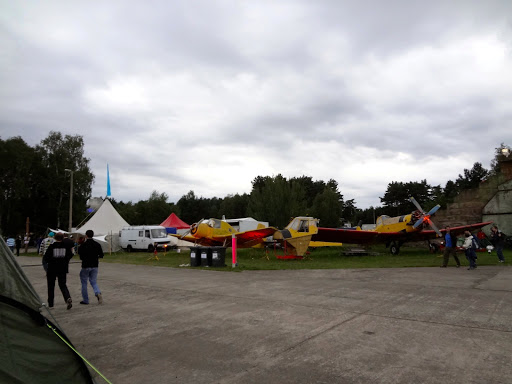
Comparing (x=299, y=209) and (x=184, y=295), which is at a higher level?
(x=299, y=209)

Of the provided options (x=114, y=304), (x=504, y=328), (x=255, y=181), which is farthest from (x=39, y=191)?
(x=504, y=328)

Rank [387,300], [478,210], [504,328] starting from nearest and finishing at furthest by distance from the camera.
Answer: [504,328]
[387,300]
[478,210]

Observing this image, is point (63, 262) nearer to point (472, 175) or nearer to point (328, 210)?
point (328, 210)

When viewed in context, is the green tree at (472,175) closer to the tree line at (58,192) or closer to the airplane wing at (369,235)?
the tree line at (58,192)

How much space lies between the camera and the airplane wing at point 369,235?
19.8m

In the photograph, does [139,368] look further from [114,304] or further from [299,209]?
[299,209]

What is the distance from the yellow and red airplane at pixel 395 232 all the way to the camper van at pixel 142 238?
13530 millimetres

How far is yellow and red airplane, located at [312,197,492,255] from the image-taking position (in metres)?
19.8

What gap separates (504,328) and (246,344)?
13.2ft

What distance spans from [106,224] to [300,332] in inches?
1081

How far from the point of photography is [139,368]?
3943 millimetres

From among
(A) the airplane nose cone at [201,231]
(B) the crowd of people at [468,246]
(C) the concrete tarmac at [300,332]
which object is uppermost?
(A) the airplane nose cone at [201,231]

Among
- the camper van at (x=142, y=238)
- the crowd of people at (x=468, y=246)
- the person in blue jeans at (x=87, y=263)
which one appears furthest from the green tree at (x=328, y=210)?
the person in blue jeans at (x=87, y=263)

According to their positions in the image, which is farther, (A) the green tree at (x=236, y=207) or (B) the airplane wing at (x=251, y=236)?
(A) the green tree at (x=236, y=207)
